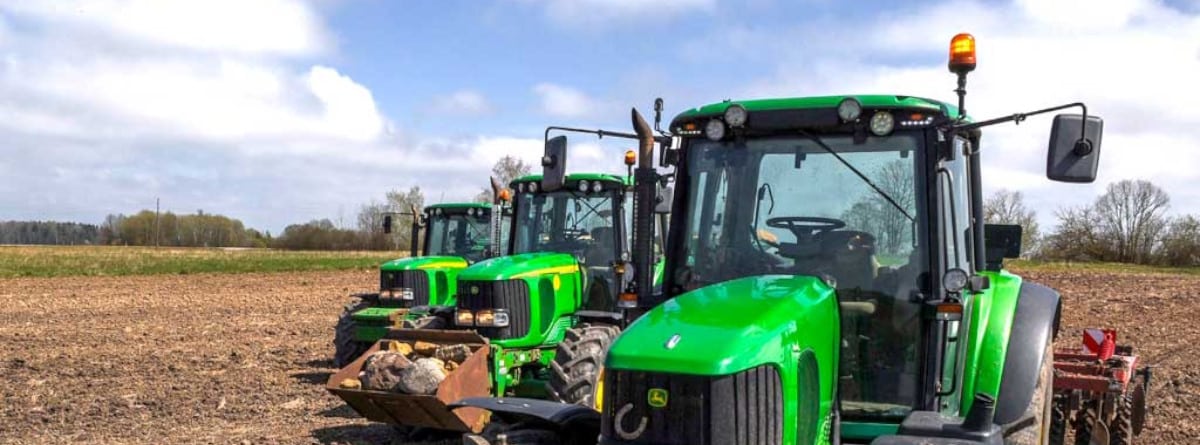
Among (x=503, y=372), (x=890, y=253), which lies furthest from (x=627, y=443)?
(x=503, y=372)

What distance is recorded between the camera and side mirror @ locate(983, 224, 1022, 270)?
249 inches

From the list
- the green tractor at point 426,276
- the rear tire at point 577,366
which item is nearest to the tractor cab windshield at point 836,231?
the rear tire at point 577,366

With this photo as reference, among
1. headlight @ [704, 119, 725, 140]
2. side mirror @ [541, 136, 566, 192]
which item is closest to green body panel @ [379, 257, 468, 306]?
side mirror @ [541, 136, 566, 192]

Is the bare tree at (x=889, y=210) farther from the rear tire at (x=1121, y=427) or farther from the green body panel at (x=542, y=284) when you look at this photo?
the green body panel at (x=542, y=284)

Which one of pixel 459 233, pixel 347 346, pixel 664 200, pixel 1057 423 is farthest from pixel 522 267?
pixel 459 233

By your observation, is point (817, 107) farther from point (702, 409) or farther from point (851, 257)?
point (702, 409)

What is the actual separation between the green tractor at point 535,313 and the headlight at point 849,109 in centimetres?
330

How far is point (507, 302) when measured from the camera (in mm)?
9258

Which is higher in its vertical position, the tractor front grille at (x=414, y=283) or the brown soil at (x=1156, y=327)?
the tractor front grille at (x=414, y=283)

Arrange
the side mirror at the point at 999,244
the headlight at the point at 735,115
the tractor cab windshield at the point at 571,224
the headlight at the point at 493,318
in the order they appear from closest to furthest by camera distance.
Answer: the headlight at the point at 735,115
the side mirror at the point at 999,244
the headlight at the point at 493,318
the tractor cab windshield at the point at 571,224

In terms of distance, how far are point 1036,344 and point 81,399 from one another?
9.10 metres

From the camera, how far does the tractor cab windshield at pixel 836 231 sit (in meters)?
4.55

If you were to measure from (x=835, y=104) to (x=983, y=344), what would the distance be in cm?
133

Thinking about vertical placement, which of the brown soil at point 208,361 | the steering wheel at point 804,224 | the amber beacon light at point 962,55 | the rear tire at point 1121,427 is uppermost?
the amber beacon light at point 962,55
